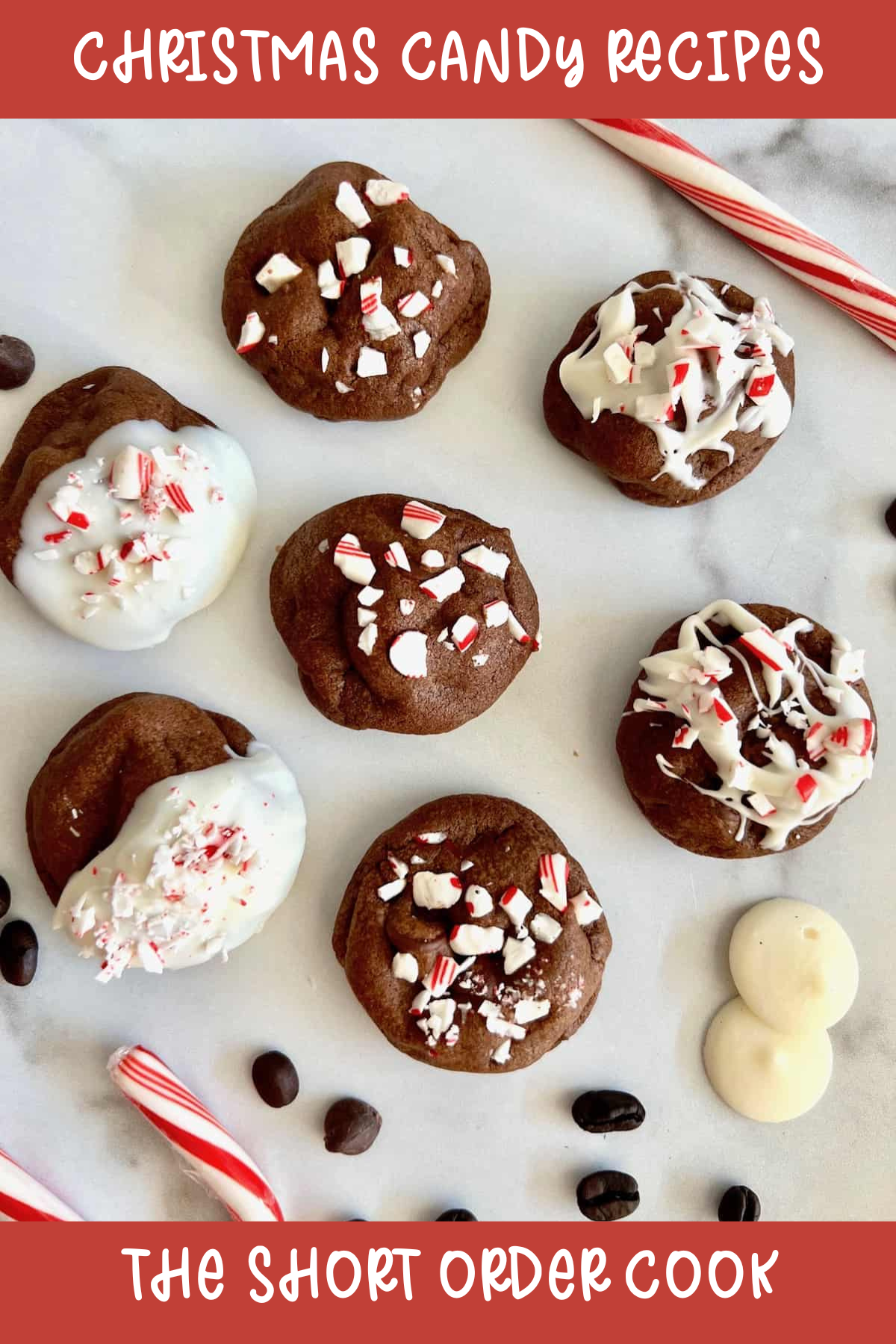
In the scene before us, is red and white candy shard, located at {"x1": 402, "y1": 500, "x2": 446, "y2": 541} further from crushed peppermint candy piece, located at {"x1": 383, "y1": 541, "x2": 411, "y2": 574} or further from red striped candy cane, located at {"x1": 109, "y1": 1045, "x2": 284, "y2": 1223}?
red striped candy cane, located at {"x1": 109, "y1": 1045, "x2": 284, "y2": 1223}

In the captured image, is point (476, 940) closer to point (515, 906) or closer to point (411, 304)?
point (515, 906)

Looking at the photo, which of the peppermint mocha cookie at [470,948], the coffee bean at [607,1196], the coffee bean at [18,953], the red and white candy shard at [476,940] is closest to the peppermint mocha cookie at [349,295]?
the peppermint mocha cookie at [470,948]

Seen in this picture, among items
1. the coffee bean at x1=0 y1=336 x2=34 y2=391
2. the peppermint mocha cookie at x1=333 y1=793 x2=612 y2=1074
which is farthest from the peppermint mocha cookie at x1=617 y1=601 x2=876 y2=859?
the coffee bean at x1=0 y1=336 x2=34 y2=391

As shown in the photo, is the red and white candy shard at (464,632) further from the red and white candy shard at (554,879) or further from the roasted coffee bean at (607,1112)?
the roasted coffee bean at (607,1112)

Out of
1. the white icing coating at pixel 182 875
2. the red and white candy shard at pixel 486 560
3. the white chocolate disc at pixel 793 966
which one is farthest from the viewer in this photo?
the white chocolate disc at pixel 793 966

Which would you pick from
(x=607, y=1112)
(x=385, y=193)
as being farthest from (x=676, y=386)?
(x=607, y=1112)

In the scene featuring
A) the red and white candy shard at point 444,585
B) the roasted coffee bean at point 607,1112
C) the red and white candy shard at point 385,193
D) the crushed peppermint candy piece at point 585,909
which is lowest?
the roasted coffee bean at point 607,1112

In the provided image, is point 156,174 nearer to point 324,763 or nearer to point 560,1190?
point 324,763
